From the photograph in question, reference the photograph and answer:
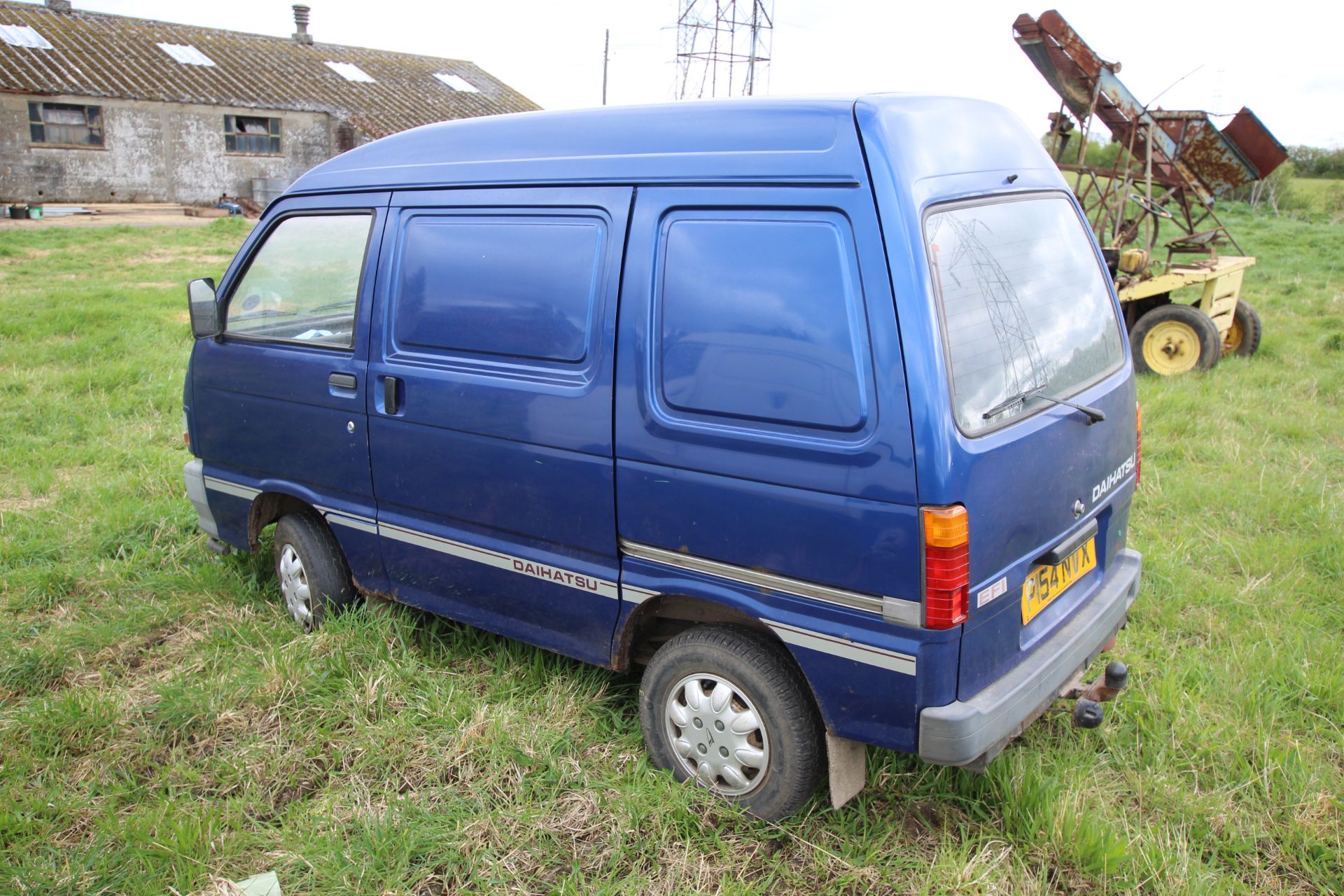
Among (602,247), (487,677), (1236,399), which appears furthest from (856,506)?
(1236,399)

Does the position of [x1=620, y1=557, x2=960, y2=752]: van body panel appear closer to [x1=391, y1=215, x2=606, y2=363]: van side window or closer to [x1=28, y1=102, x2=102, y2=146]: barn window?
[x1=391, y1=215, x2=606, y2=363]: van side window

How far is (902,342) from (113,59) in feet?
101

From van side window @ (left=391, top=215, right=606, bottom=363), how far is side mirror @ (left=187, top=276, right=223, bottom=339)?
3.90 ft

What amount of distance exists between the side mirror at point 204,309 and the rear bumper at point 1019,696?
3422mm

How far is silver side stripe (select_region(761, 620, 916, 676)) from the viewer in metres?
2.56

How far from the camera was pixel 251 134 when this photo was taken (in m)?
27.9

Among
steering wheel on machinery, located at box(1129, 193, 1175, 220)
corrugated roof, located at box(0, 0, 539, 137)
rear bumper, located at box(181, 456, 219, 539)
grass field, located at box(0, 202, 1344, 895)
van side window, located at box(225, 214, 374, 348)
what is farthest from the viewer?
corrugated roof, located at box(0, 0, 539, 137)

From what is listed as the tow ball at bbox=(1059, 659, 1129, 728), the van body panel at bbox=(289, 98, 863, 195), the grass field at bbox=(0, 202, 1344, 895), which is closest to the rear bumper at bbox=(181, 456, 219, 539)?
the grass field at bbox=(0, 202, 1344, 895)

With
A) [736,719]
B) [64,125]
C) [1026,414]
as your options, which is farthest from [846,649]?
[64,125]

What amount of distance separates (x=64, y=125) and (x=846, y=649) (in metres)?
29.0

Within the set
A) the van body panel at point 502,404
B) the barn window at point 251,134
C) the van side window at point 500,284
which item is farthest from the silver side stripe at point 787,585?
the barn window at point 251,134

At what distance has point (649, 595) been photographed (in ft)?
10.0

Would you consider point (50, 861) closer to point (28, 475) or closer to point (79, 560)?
point (79, 560)

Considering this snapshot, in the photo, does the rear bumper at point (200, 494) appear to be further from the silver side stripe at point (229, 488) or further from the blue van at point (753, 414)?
the blue van at point (753, 414)
